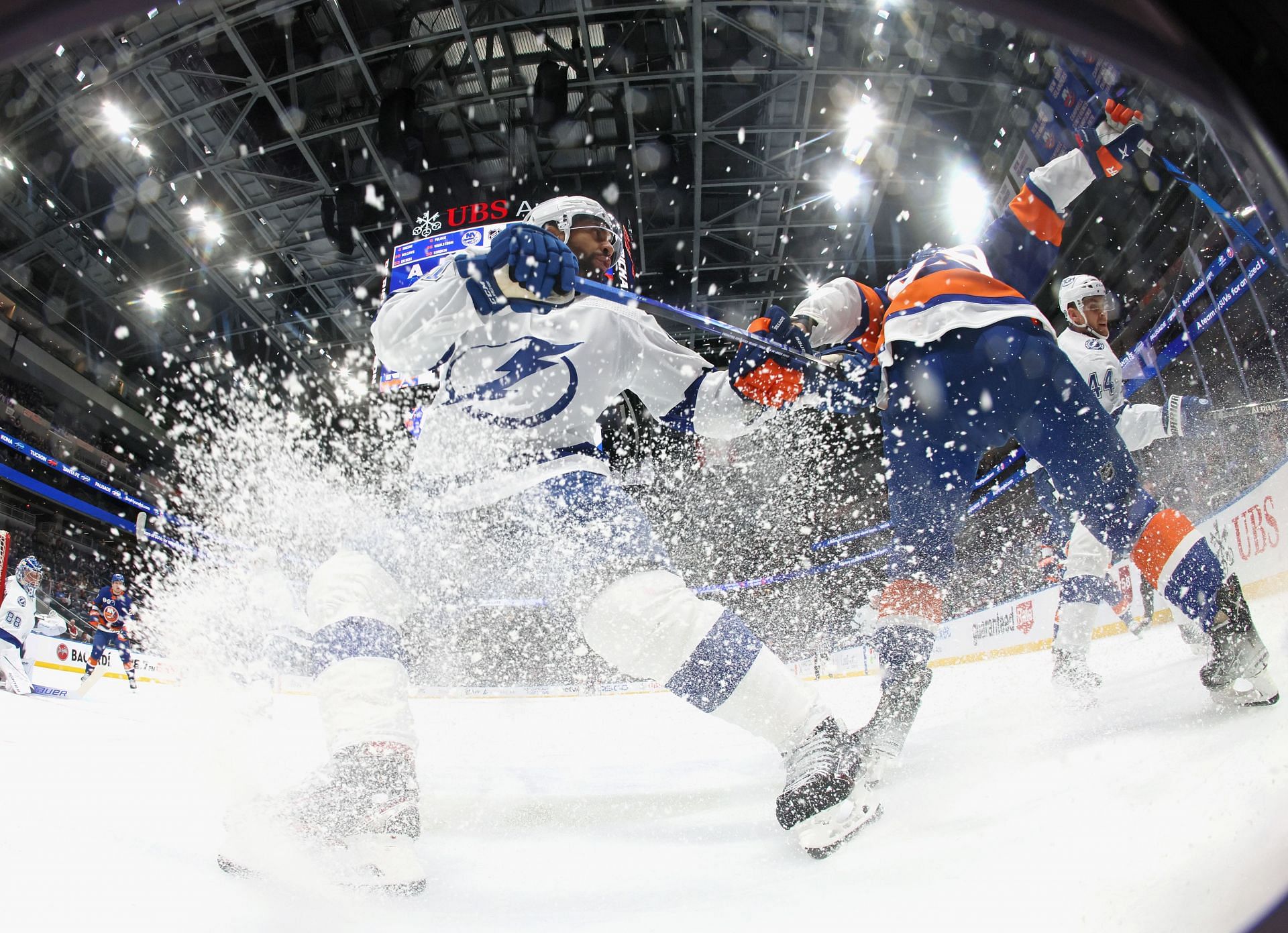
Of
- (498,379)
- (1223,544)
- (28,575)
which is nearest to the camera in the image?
(498,379)

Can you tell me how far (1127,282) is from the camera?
3.85m

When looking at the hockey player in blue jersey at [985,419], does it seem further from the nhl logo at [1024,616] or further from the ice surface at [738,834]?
the nhl logo at [1024,616]

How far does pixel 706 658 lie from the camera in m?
1.18

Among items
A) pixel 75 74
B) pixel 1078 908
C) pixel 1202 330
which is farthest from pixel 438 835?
pixel 75 74

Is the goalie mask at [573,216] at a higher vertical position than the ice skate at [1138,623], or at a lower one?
higher

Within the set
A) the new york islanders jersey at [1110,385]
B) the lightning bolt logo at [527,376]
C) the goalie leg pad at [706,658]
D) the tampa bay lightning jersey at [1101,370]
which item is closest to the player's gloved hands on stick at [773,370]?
the lightning bolt logo at [527,376]

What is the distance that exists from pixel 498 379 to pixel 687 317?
1.78 feet

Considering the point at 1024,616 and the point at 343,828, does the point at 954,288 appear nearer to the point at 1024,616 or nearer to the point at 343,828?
the point at 343,828

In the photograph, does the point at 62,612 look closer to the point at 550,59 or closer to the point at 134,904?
the point at 550,59

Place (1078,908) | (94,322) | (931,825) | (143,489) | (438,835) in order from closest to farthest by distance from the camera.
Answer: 1. (1078,908)
2. (931,825)
3. (438,835)
4. (94,322)
5. (143,489)

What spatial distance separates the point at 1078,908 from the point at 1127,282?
414 cm

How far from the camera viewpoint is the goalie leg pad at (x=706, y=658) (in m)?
1.18

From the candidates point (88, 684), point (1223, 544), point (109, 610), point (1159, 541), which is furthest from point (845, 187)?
point (88, 684)

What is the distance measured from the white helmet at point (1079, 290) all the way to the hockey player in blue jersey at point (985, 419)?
724 mm
